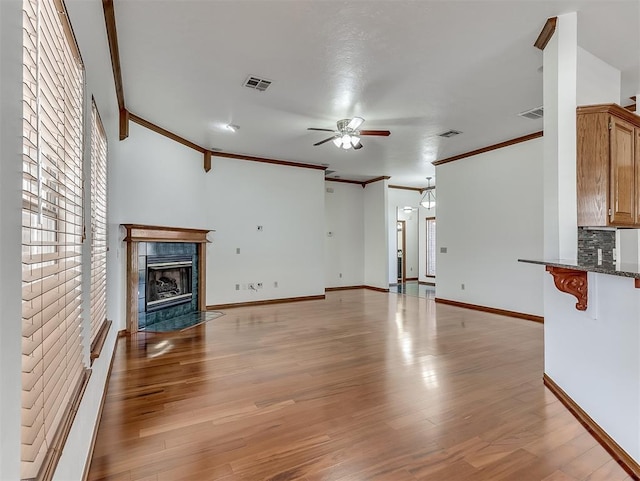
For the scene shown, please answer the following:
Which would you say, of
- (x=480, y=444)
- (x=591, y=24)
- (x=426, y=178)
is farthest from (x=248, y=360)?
(x=426, y=178)

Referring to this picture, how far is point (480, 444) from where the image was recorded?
2238mm

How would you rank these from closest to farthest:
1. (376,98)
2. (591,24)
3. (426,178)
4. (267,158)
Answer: (591,24) < (376,98) < (267,158) < (426,178)

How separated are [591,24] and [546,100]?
65cm

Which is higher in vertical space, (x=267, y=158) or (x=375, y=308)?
(x=267, y=158)

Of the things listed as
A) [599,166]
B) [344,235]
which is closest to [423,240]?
[344,235]

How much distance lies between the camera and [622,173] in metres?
Result: 3.13

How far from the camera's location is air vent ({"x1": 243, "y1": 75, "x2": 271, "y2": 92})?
3.82 m

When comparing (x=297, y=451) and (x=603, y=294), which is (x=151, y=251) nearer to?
(x=297, y=451)

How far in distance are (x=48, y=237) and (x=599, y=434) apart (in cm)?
332

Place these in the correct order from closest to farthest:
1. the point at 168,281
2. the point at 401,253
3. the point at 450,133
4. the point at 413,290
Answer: the point at 450,133 < the point at 168,281 < the point at 413,290 < the point at 401,253

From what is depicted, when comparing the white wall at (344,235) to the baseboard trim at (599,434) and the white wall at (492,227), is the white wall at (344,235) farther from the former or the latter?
the baseboard trim at (599,434)

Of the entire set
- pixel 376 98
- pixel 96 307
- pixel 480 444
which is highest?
pixel 376 98

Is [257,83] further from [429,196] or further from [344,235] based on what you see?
[429,196]

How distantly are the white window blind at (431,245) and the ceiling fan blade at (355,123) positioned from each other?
7435 millimetres
